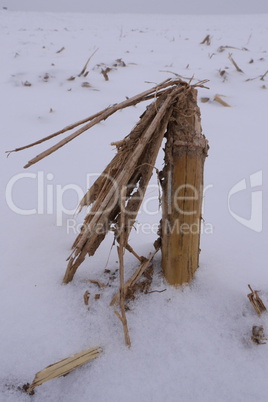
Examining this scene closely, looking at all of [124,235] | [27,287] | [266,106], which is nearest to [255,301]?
[124,235]

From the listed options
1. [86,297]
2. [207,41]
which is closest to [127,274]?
[86,297]

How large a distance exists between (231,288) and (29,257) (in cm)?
99

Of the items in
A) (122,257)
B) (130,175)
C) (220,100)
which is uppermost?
(220,100)

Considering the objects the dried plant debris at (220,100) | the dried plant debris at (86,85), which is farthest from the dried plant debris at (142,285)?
the dried plant debris at (86,85)

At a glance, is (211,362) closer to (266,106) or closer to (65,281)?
(65,281)

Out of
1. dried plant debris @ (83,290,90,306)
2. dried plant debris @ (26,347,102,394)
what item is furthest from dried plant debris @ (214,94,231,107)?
dried plant debris @ (26,347,102,394)

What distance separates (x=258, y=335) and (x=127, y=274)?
0.58 meters

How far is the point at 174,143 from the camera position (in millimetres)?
1117

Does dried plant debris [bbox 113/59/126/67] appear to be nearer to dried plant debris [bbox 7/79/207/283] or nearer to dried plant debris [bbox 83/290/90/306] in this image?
dried plant debris [bbox 7/79/207/283]

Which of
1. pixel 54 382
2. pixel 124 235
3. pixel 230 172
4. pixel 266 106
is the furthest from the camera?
pixel 266 106

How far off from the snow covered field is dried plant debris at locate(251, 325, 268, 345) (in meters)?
0.02

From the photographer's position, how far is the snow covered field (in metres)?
1.02

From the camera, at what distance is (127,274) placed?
1.35m

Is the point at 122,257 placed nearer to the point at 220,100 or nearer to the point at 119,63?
the point at 220,100
